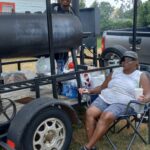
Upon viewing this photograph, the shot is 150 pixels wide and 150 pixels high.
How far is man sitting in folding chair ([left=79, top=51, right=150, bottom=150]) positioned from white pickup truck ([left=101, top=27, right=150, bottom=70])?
1.32m

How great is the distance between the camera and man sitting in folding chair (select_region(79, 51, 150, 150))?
12.7ft

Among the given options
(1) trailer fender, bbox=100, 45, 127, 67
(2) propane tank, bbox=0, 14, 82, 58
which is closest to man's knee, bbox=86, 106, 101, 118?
(2) propane tank, bbox=0, 14, 82, 58

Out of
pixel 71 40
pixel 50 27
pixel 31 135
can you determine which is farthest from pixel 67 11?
pixel 31 135

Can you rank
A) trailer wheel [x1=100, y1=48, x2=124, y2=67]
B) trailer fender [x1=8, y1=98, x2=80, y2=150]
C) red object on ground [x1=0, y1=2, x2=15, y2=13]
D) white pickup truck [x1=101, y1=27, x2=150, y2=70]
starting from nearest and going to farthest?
trailer fender [x1=8, y1=98, x2=80, y2=150]
trailer wheel [x1=100, y1=48, x2=124, y2=67]
white pickup truck [x1=101, y1=27, x2=150, y2=70]
red object on ground [x1=0, y1=2, x2=15, y2=13]

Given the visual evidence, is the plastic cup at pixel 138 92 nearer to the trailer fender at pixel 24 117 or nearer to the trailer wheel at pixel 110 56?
the trailer fender at pixel 24 117

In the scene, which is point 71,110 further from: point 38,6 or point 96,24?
point 38,6

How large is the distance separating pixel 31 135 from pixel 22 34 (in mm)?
1119

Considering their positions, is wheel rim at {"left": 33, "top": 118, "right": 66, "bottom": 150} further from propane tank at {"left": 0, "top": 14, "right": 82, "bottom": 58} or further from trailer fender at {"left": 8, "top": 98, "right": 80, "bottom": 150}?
propane tank at {"left": 0, "top": 14, "right": 82, "bottom": 58}

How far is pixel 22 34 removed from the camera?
3842 mm

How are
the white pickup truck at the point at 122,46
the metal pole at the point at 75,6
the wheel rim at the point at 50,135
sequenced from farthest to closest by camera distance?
the white pickup truck at the point at 122,46 < the metal pole at the point at 75,6 < the wheel rim at the point at 50,135

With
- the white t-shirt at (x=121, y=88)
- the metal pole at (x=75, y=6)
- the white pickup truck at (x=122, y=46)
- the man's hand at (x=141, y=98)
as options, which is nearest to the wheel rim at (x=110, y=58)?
the white pickup truck at (x=122, y=46)

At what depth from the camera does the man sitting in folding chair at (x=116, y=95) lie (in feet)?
12.7

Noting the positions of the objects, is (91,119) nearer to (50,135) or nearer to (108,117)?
(108,117)

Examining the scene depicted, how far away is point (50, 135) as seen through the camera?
3.61 meters
